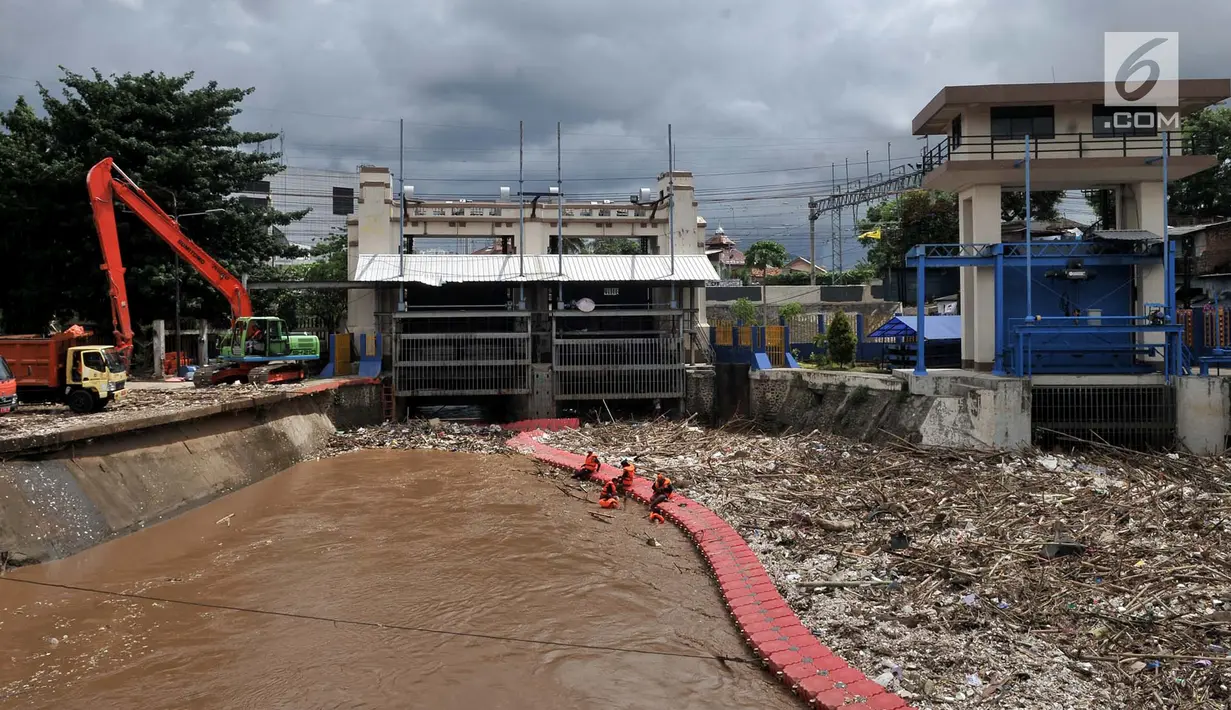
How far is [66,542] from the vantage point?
10.8m

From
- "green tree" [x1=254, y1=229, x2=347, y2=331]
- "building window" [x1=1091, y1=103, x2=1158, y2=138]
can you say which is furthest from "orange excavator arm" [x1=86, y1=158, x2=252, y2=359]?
"building window" [x1=1091, y1=103, x2=1158, y2=138]

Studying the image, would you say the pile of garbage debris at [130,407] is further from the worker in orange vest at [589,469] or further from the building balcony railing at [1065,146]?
the building balcony railing at [1065,146]

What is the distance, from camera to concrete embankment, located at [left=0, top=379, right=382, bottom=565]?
1064cm

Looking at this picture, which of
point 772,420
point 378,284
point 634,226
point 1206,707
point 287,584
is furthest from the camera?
point 634,226

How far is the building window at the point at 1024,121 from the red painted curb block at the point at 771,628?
13.4m

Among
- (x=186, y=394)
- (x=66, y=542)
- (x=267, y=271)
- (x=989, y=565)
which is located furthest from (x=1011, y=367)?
(x=267, y=271)

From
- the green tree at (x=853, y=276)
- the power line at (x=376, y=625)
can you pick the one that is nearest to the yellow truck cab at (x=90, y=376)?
the power line at (x=376, y=625)

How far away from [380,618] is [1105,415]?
15.6 meters

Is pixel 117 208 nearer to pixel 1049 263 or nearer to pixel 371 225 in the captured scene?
pixel 371 225

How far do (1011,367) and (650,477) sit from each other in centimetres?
877

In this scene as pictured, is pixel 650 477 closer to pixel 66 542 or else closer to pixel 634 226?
pixel 66 542

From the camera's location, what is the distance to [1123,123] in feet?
63.9

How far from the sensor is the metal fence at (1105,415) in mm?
16719

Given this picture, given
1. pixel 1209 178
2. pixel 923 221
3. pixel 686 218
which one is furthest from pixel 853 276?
pixel 686 218
